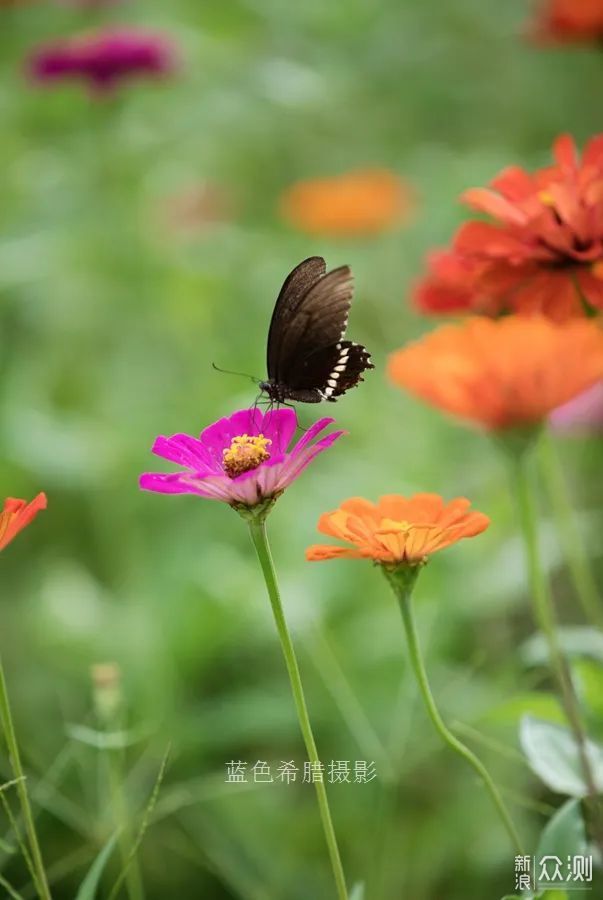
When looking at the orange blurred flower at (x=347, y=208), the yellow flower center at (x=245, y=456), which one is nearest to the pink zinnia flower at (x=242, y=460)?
the yellow flower center at (x=245, y=456)

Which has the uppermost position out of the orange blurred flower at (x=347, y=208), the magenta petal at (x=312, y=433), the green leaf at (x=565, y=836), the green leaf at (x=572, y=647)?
the orange blurred flower at (x=347, y=208)

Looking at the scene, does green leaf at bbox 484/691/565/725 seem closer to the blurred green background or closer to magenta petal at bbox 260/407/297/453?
the blurred green background

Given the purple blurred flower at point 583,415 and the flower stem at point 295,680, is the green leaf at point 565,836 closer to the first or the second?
the flower stem at point 295,680

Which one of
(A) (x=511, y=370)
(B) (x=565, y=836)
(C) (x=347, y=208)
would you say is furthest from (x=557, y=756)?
(C) (x=347, y=208)

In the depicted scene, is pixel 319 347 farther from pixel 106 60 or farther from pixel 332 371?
pixel 106 60

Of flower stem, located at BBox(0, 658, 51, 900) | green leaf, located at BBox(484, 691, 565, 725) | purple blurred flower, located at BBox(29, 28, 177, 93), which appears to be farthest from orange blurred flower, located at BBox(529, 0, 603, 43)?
flower stem, located at BBox(0, 658, 51, 900)

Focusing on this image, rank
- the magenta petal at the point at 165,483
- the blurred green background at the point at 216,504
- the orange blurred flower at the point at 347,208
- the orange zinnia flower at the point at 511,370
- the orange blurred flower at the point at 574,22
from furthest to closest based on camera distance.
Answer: the orange blurred flower at the point at 347,208, the orange blurred flower at the point at 574,22, the blurred green background at the point at 216,504, the orange zinnia flower at the point at 511,370, the magenta petal at the point at 165,483
